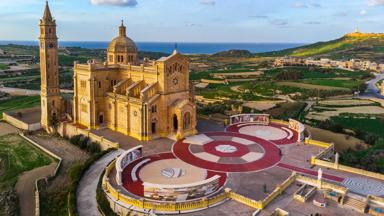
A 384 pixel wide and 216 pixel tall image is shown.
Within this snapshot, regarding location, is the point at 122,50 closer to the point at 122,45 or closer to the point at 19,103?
the point at 122,45

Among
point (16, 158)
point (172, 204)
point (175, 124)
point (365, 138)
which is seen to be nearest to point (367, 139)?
point (365, 138)

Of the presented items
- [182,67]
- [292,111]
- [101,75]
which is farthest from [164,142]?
[292,111]

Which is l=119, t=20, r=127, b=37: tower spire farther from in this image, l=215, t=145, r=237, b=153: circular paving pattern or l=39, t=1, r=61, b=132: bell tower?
l=215, t=145, r=237, b=153: circular paving pattern

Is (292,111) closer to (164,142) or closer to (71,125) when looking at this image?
(164,142)

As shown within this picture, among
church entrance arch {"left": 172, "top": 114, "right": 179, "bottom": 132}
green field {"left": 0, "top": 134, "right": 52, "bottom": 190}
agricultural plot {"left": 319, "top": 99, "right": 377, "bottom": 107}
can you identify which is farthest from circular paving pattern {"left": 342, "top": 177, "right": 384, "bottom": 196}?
agricultural plot {"left": 319, "top": 99, "right": 377, "bottom": 107}

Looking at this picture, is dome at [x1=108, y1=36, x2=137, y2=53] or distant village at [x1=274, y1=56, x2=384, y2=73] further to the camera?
distant village at [x1=274, y1=56, x2=384, y2=73]
